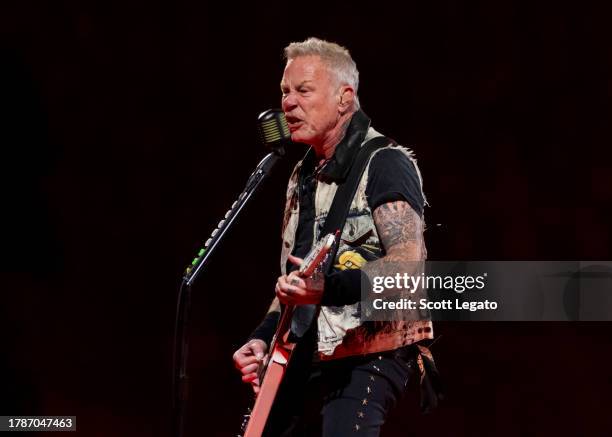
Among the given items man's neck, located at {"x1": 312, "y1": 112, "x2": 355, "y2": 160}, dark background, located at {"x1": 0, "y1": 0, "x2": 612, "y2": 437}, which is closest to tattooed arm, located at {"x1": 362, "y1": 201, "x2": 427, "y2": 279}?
man's neck, located at {"x1": 312, "y1": 112, "x2": 355, "y2": 160}

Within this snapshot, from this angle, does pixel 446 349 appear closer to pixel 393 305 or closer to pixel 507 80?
pixel 507 80

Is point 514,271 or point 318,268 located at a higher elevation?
point 514,271

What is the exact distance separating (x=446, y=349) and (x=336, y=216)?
1504 mm

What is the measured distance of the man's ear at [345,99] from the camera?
2.41 metres

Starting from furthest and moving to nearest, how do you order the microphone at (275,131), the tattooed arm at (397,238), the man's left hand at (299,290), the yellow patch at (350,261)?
the microphone at (275,131) < the yellow patch at (350,261) < the tattooed arm at (397,238) < the man's left hand at (299,290)

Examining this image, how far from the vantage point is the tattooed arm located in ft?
6.70

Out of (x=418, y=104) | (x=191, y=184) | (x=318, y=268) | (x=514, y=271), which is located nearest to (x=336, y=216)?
(x=318, y=268)

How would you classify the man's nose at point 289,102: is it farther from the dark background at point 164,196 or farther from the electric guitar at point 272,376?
the dark background at point 164,196

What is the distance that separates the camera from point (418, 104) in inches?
137

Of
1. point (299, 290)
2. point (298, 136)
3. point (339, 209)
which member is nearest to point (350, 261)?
point (339, 209)

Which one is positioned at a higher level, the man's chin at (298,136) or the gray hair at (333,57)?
the gray hair at (333,57)

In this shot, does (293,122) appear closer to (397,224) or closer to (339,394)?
(397,224)

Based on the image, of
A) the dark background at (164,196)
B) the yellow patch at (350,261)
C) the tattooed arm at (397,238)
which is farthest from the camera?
the dark background at (164,196)

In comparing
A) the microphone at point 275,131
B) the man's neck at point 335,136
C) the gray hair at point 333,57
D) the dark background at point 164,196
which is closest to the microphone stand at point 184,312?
the microphone at point 275,131
